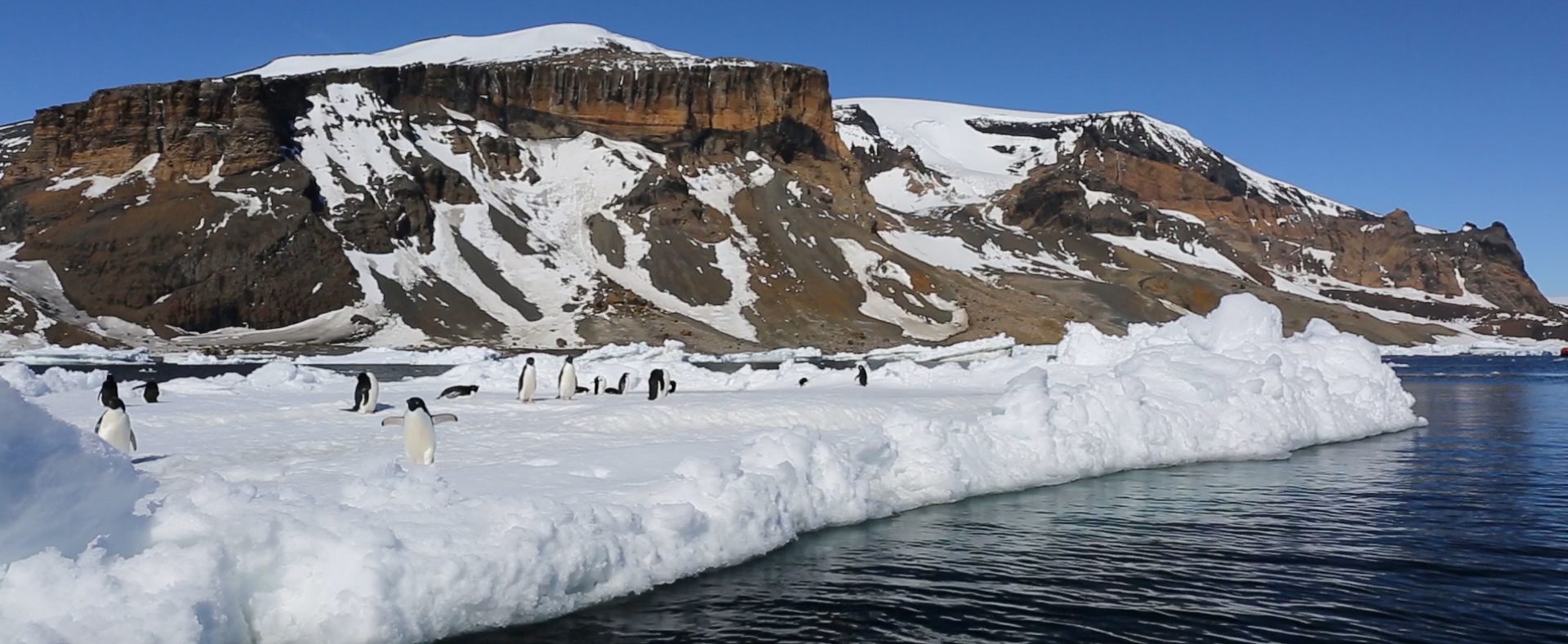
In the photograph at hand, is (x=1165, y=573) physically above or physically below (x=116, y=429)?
below

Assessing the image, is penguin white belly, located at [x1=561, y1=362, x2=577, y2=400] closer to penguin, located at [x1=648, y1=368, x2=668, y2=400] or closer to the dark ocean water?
penguin, located at [x1=648, y1=368, x2=668, y2=400]

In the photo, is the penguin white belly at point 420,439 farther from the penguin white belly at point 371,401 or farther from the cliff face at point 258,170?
the cliff face at point 258,170

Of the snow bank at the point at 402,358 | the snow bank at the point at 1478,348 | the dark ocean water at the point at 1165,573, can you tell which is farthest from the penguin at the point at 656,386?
the snow bank at the point at 1478,348

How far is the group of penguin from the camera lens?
14.8 meters

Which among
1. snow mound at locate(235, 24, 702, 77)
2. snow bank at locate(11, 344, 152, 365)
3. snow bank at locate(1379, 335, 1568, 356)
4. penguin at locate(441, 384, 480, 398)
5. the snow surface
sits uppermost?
snow mound at locate(235, 24, 702, 77)

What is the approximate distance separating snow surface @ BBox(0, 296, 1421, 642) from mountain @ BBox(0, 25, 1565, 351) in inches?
2837

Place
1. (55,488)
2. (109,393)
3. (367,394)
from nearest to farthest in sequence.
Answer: (55,488) < (109,393) < (367,394)

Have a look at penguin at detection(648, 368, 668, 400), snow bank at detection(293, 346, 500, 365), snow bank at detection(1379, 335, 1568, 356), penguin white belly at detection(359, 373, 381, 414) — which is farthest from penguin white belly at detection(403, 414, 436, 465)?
snow bank at detection(1379, 335, 1568, 356)

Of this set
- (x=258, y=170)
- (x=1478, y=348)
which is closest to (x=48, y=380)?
(x=258, y=170)

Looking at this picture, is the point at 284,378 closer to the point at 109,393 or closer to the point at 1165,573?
the point at 109,393

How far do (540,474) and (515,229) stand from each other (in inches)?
4194

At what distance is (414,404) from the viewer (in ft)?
48.6

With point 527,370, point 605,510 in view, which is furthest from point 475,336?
point 605,510

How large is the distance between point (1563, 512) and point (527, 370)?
60.0 ft
